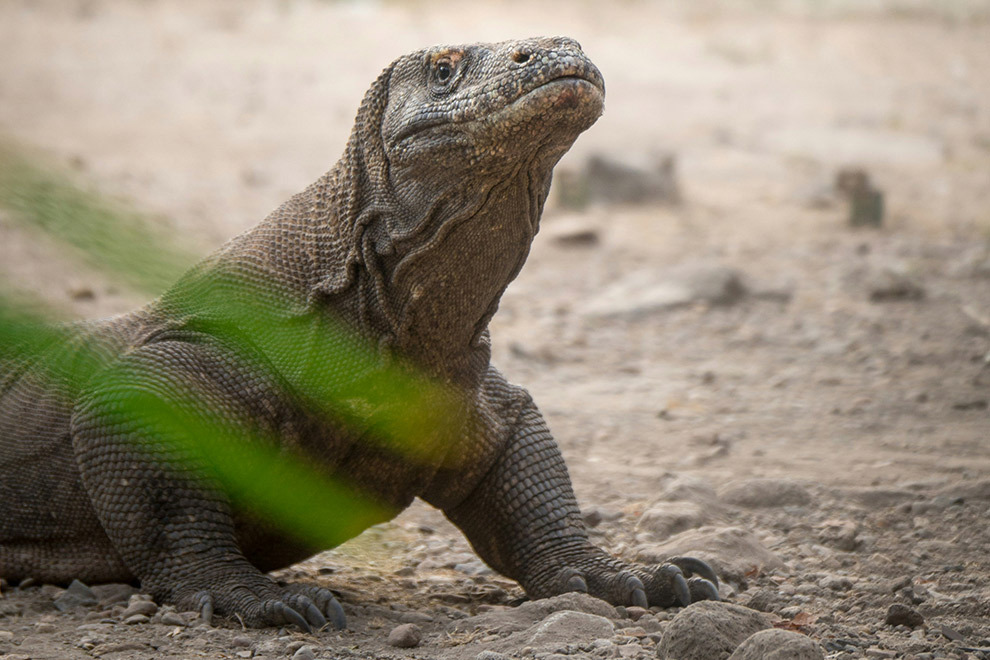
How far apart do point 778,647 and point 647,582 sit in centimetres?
97

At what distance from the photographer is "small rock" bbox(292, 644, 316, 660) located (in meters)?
3.23

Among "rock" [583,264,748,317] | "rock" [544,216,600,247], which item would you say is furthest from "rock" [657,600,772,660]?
"rock" [544,216,600,247]

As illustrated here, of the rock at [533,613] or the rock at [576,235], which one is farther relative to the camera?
the rock at [576,235]

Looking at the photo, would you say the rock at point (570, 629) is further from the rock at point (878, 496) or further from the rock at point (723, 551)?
the rock at point (878, 496)

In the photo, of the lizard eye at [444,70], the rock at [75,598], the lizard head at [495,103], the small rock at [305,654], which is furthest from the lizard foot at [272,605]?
the lizard eye at [444,70]

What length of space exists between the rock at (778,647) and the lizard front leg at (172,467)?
139cm

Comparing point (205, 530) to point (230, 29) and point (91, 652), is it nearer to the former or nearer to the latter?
point (91, 652)

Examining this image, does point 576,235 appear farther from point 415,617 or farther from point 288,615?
point 288,615

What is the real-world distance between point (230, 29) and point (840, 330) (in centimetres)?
1546

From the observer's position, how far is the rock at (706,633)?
10.3ft

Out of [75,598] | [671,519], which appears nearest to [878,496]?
[671,519]

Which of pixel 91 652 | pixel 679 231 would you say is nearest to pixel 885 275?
pixel 679 231

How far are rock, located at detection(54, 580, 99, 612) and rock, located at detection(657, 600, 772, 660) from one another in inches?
76.8

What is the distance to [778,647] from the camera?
291cm
